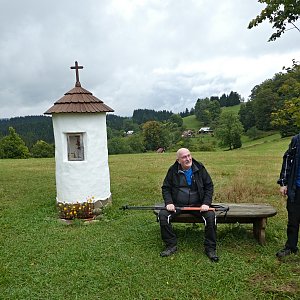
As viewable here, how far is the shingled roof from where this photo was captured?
743 cm

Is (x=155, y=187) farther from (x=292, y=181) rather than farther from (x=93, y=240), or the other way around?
(x=292, y=181)

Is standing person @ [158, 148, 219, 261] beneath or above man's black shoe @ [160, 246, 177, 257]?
above

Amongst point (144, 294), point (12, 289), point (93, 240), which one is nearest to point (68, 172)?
point (93, 240)

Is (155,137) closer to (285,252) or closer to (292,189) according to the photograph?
(285,252)

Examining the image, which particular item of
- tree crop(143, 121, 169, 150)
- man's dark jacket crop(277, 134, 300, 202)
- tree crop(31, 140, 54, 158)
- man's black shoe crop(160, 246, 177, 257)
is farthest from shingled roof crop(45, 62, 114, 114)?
tree crop(143, 121, 169, 150)

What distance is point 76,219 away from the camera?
23.4ft

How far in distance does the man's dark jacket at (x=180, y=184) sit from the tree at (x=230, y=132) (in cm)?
5265

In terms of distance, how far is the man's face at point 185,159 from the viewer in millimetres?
5324

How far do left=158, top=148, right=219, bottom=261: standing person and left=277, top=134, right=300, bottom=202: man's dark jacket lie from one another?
1.15 m

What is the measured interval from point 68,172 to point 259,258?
450cm

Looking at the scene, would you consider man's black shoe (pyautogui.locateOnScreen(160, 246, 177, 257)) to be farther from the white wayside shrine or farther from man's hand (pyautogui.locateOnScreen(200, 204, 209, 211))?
the white wayside shrine

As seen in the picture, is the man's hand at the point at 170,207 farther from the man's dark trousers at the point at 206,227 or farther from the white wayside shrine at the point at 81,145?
the white wayside shrine at the point at 81,145

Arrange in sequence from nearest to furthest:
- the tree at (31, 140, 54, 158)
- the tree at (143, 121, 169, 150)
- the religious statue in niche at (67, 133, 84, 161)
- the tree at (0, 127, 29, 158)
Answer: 1. the religious statue in niche at (67, 133, 84, 161)
2. the tree at (0, 127, 29, 158)
3. the tree at (31, 140, 54, 158)
4. the tree at (143, 121, 169, 150)

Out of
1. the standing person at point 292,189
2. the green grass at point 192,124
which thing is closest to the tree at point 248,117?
the green grass at point 192,124
